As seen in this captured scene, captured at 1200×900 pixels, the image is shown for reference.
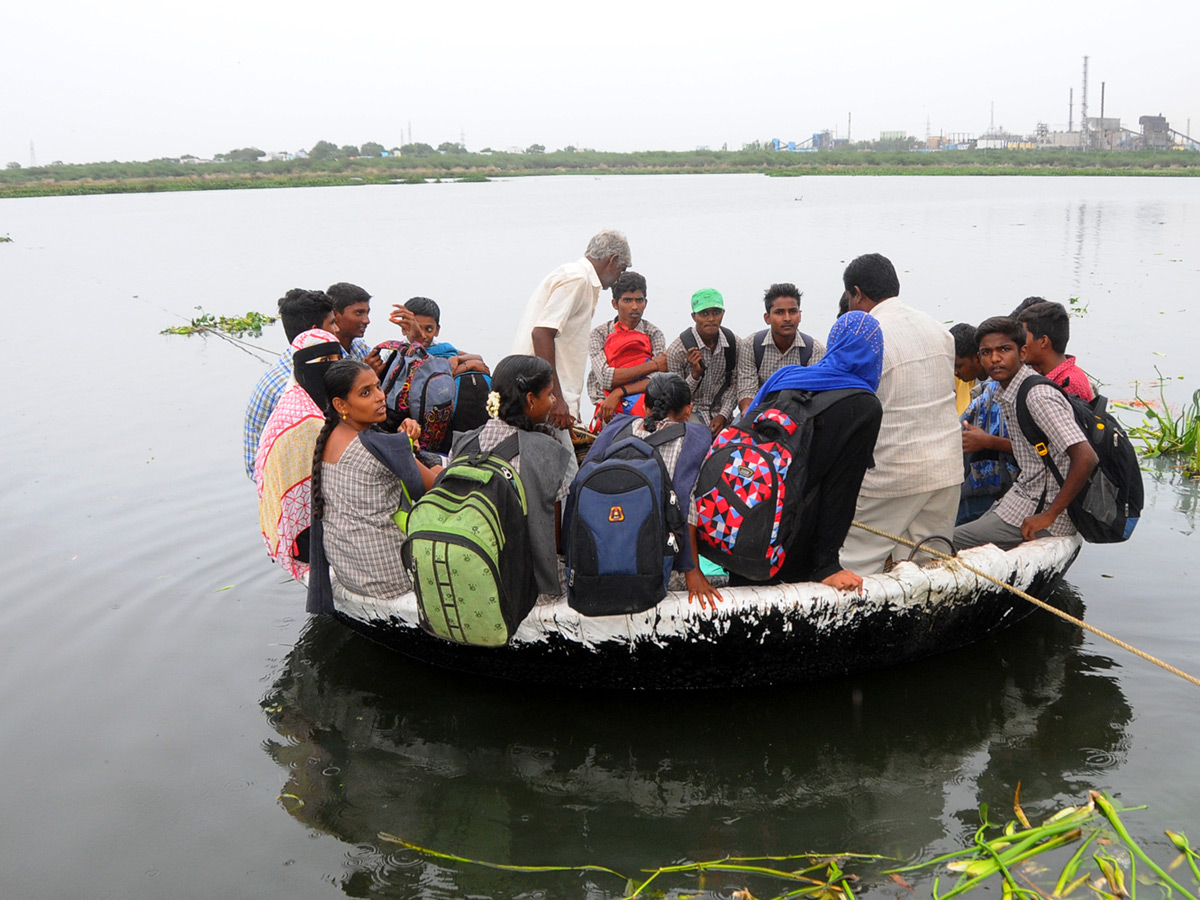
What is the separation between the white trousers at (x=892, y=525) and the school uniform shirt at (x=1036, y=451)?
0.49 m

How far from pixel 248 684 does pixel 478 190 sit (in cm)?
5855

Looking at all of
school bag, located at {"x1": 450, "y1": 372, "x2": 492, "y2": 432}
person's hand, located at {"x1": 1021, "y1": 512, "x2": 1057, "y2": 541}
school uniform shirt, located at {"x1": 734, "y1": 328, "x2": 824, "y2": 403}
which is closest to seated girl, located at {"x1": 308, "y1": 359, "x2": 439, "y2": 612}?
school bag, located at {"x1": 450, "y1": 372, "x2": 492, "y2": 432}

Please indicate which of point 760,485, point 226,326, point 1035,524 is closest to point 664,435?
point 760,485

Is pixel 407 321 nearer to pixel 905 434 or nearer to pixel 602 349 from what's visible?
pixel 602 349

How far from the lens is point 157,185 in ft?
188

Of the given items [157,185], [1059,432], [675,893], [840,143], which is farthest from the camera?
[840,143]

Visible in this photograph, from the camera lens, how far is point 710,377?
596 cm

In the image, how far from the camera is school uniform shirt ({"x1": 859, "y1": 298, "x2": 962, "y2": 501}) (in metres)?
4.00

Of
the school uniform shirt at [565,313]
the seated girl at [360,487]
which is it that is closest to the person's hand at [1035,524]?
the school uniform shirt at [565,313]

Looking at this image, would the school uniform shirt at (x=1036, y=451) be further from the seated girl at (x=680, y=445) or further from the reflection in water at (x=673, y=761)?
the seated girl at (x=680, y=445)

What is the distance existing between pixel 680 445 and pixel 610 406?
1975 millimetres

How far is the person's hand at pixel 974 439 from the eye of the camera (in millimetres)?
4762

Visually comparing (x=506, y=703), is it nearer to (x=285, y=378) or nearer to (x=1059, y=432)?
(x=285, y=378)

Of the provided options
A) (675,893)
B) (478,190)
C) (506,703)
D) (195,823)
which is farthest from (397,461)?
(478,190)
